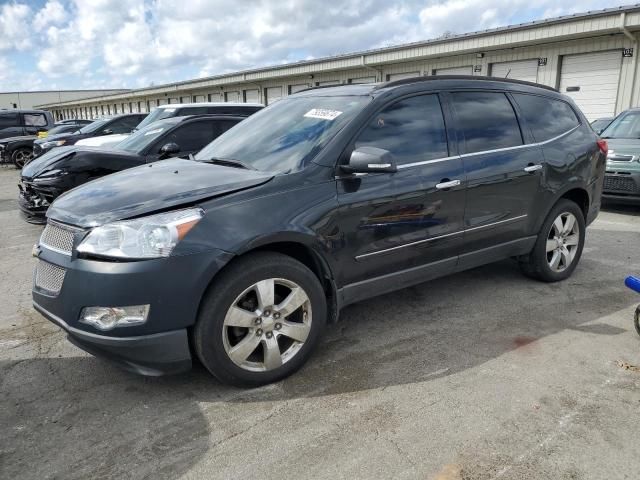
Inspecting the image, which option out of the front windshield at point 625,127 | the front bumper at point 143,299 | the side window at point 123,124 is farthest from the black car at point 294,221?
the side window at point 123,124

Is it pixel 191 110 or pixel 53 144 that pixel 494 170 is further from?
pixel 53 144

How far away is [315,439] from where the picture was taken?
2617 mm

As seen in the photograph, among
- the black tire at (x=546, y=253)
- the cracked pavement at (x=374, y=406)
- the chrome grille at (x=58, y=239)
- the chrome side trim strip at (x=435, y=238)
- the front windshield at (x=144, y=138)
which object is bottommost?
the cracked pavement at (x=374, y=406)

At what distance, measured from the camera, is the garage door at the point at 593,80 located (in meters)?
14.4

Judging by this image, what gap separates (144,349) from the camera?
9.00 ft

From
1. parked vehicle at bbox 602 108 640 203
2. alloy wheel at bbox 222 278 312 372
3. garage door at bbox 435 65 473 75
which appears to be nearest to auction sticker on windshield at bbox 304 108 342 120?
alloy wheel at bbox 222 278 312 372

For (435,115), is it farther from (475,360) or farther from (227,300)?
(227,300)

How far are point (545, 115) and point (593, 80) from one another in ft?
39.4

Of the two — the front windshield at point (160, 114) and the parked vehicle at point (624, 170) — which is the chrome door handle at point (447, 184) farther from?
the front windshield at point (160, 114)

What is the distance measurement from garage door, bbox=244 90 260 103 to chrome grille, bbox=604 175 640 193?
22427mm

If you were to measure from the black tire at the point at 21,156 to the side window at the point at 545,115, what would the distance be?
689 inches

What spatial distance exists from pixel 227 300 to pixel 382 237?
3.90 feet

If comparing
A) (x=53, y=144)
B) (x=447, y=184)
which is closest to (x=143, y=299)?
(x=447, y=184)

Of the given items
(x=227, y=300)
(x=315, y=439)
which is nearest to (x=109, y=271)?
(x=227, y=300)
